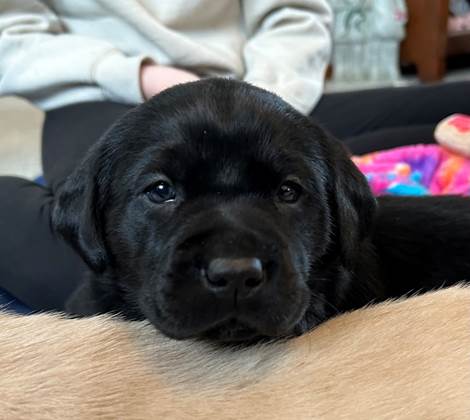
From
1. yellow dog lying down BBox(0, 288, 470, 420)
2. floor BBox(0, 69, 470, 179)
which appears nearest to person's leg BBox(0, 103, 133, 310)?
yellow dog lying down BBox(0, 288, 470, 420)

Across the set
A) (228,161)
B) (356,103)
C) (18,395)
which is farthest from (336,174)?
(356,103)

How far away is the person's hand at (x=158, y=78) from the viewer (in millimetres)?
1737

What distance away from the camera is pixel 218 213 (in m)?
0.93

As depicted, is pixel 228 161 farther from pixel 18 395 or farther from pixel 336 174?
pixel 18 395

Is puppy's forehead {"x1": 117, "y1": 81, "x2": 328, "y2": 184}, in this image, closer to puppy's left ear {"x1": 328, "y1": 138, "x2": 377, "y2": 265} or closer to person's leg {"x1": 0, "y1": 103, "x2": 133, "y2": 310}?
puppy's left ear {"x1": 328, "y1": 138, "x2": 377, "y2": 265}

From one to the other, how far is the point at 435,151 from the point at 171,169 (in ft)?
3.24

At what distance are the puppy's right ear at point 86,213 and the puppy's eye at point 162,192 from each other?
122 mm

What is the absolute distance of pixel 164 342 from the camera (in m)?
0.80

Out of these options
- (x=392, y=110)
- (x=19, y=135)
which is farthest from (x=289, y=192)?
(x=19, y=135)

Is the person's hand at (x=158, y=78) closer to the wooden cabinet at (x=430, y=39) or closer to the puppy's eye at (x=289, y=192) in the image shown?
the puppy's eye at (x=289, y=192)

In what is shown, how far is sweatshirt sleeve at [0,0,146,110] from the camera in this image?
179 cm

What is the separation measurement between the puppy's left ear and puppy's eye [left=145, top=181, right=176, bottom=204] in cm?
29

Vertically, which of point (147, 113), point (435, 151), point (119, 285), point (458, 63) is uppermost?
point (147, 113)

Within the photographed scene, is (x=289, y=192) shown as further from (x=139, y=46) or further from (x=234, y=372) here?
(x=139, y=46)
